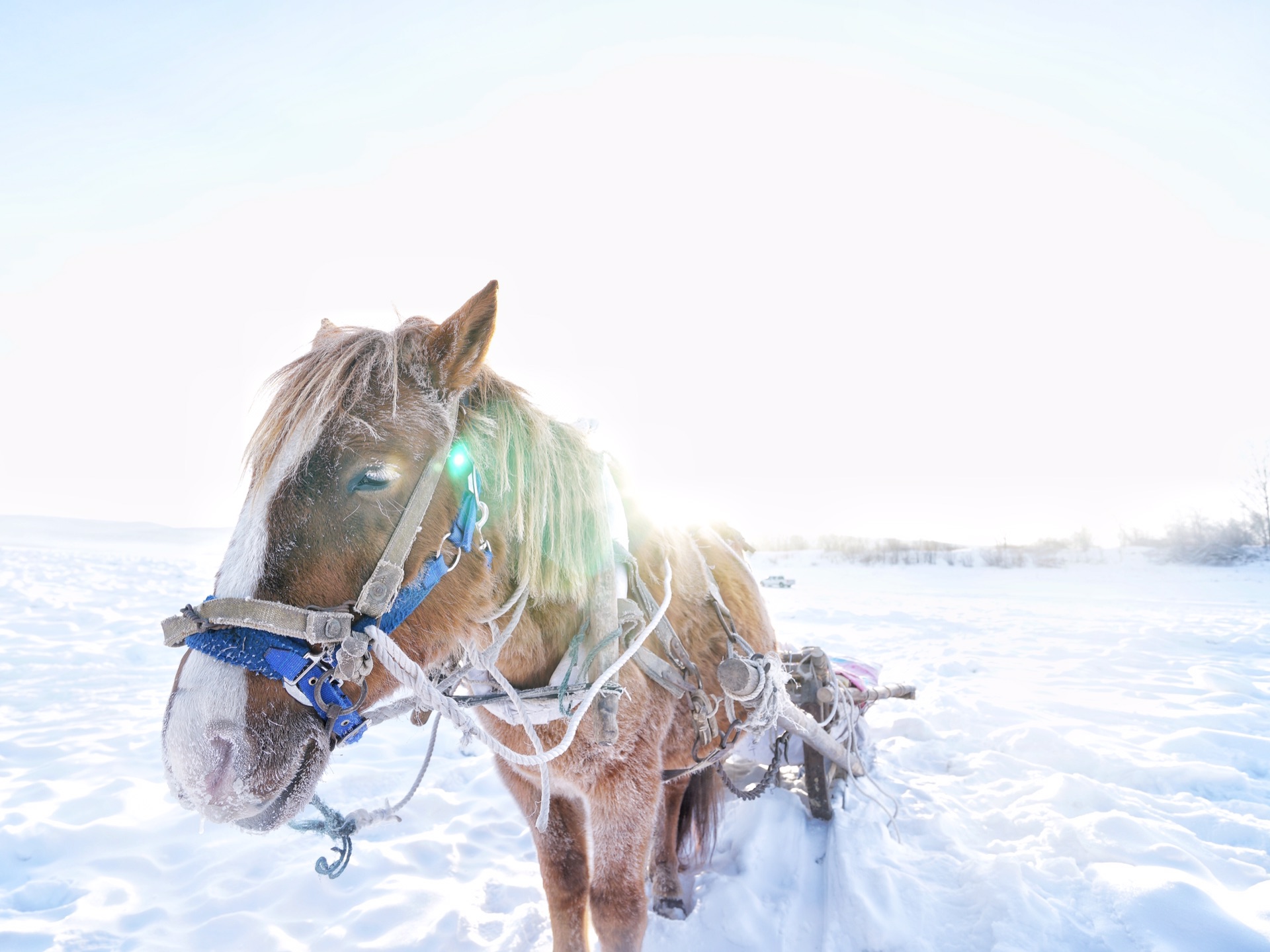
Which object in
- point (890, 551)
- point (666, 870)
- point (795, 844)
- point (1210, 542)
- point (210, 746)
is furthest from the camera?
point (890, 551)

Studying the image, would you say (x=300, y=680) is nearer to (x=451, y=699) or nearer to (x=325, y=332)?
(x=451, y=699)

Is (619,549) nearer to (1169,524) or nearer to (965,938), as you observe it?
(965,938)

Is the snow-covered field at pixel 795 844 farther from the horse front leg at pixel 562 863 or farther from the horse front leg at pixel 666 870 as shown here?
the horse front leg at pixel 562 863

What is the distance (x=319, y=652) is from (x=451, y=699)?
38 cm

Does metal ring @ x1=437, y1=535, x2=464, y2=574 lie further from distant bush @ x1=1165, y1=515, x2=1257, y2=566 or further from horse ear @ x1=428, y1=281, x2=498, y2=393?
distant bush @ x1=1165, y1=515, x2=1257, y2=566

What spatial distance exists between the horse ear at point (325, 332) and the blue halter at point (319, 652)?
78 centimetres

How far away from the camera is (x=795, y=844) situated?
282 cm

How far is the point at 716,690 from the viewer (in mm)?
2094

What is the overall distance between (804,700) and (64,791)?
175 inches

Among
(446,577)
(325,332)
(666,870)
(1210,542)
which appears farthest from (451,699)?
(1210,542)

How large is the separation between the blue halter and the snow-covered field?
0.53 m

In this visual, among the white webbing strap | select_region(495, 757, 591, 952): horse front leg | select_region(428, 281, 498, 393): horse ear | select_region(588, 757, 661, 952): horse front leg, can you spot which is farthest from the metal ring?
select_region(495, 757, 591, 952): horse front leg

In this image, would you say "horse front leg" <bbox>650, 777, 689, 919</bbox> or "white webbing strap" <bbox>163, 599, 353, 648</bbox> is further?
"horse front leg" <bbox>650, 777, 689, 919</bbox>

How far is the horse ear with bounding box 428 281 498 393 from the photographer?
1427 mm
